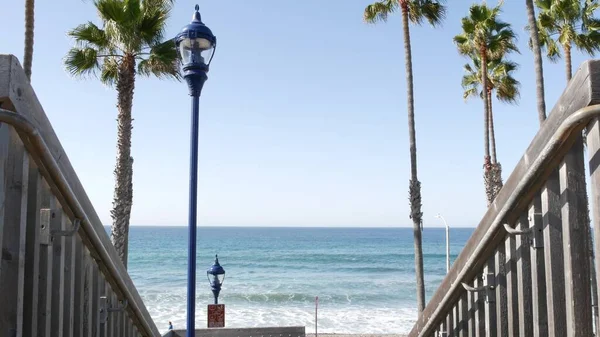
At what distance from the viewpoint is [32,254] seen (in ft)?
7.97

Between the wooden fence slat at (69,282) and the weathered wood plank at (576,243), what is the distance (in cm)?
227

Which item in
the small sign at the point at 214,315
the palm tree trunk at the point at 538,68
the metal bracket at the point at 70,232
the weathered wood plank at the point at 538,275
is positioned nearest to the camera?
the weathered wood plank at the point at 538,275

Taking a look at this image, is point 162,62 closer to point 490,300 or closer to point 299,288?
point 490,300

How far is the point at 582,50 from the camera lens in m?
20.7

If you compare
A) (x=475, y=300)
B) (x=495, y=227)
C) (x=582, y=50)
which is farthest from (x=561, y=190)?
(x=582, y=50)

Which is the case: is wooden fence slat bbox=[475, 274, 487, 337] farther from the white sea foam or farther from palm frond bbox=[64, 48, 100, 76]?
the white sea foam

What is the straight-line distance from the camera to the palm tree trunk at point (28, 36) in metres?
12.1

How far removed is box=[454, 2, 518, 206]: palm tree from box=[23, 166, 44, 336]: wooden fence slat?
2044cm

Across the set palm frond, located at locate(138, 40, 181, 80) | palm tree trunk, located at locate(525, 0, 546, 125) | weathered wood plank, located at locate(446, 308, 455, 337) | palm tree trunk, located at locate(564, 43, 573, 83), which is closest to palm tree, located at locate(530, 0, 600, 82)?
palm tree trunk, located at locate(564, 43, 573, 83)

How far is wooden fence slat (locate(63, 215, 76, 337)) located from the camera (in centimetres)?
279

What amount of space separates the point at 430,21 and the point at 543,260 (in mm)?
16947

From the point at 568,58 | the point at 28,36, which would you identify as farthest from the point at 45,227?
the point at 568,58

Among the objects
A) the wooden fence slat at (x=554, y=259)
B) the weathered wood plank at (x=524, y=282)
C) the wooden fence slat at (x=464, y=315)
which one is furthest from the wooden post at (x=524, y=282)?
the wooden fence slat at (x=464, y=315)

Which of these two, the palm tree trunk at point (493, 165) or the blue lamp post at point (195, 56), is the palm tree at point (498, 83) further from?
the blue lamp post at point (195, 56)
